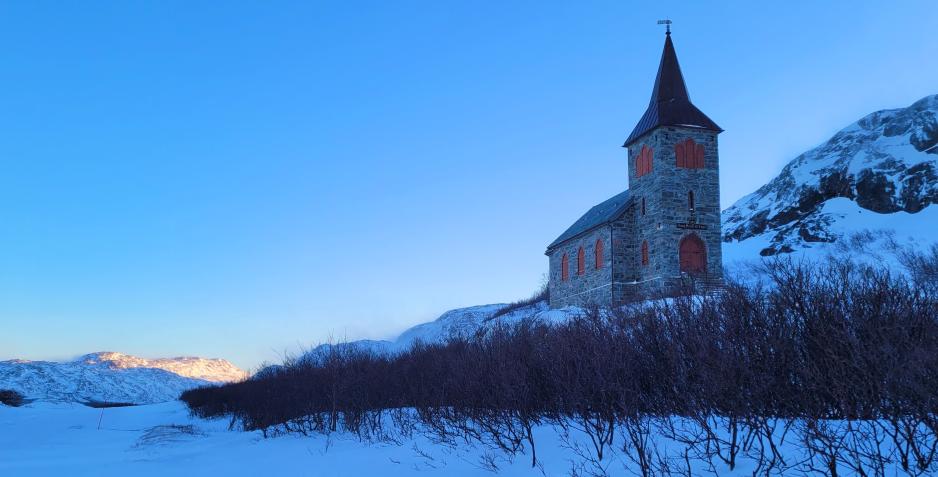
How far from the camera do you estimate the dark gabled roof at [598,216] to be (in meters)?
35.1

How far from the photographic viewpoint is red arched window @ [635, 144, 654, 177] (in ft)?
110

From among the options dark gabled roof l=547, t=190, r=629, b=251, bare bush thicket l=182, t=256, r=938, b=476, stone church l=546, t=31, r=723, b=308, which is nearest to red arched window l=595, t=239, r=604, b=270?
stone church l=546, t=31, r=723, b=308

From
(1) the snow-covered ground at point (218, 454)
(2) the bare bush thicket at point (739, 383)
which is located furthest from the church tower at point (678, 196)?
(1) the snow-covered ground at point (218, 454)

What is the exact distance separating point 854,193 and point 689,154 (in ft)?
124

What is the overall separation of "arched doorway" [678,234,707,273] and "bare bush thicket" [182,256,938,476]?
16.2m

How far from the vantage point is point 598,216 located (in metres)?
39.3

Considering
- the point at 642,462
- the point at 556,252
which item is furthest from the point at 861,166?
the point at 642,462

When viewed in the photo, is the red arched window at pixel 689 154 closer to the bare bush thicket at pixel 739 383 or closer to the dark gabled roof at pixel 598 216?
the dark gabled roof at pixel 598 216

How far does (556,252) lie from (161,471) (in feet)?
Result: 96.2

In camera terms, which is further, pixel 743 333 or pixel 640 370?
pixel 640 370

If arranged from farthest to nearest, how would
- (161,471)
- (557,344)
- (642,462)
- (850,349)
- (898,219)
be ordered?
1. (898,219)
2. (161,471)
3. (557,344)
4. (642,462)
5. (850,349)

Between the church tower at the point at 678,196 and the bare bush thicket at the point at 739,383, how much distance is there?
15744mm

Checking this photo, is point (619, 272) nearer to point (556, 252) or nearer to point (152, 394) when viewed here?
point (556, 252)

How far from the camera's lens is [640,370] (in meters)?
12.2
